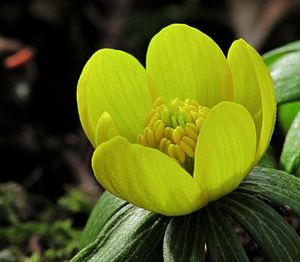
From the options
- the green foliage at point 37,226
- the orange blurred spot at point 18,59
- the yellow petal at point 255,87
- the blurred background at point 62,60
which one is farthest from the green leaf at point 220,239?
the orange blurred spot at point 18,59

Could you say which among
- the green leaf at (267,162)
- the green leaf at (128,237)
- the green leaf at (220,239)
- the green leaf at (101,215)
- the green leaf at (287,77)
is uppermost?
the green leaf at (287,77)

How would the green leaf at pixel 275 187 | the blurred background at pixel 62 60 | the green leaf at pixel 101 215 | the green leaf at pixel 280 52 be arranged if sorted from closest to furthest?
the green leaf at pixel 275 187
the green leaf at pixel 101 215
the green leaf at pixel 280 52
the blurred background at pixel 62 60

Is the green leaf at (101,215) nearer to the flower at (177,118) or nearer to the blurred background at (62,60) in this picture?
the flower at (177,118)

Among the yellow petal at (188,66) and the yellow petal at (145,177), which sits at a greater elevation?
the yellow petal at (188,66)

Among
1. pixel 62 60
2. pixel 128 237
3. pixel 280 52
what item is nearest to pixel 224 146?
pixel 128 237

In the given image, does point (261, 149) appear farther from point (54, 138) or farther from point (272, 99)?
point (54, 138)

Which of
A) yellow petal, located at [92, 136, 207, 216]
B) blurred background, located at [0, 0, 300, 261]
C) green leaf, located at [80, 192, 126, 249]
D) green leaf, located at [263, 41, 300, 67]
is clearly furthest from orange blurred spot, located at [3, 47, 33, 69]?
yellow petal, located at [92, 136, 207, 216]

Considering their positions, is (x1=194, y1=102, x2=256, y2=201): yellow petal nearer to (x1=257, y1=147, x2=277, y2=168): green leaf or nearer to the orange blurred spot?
(x1=257, y1=147, x2=277, y2=168): green leaf
